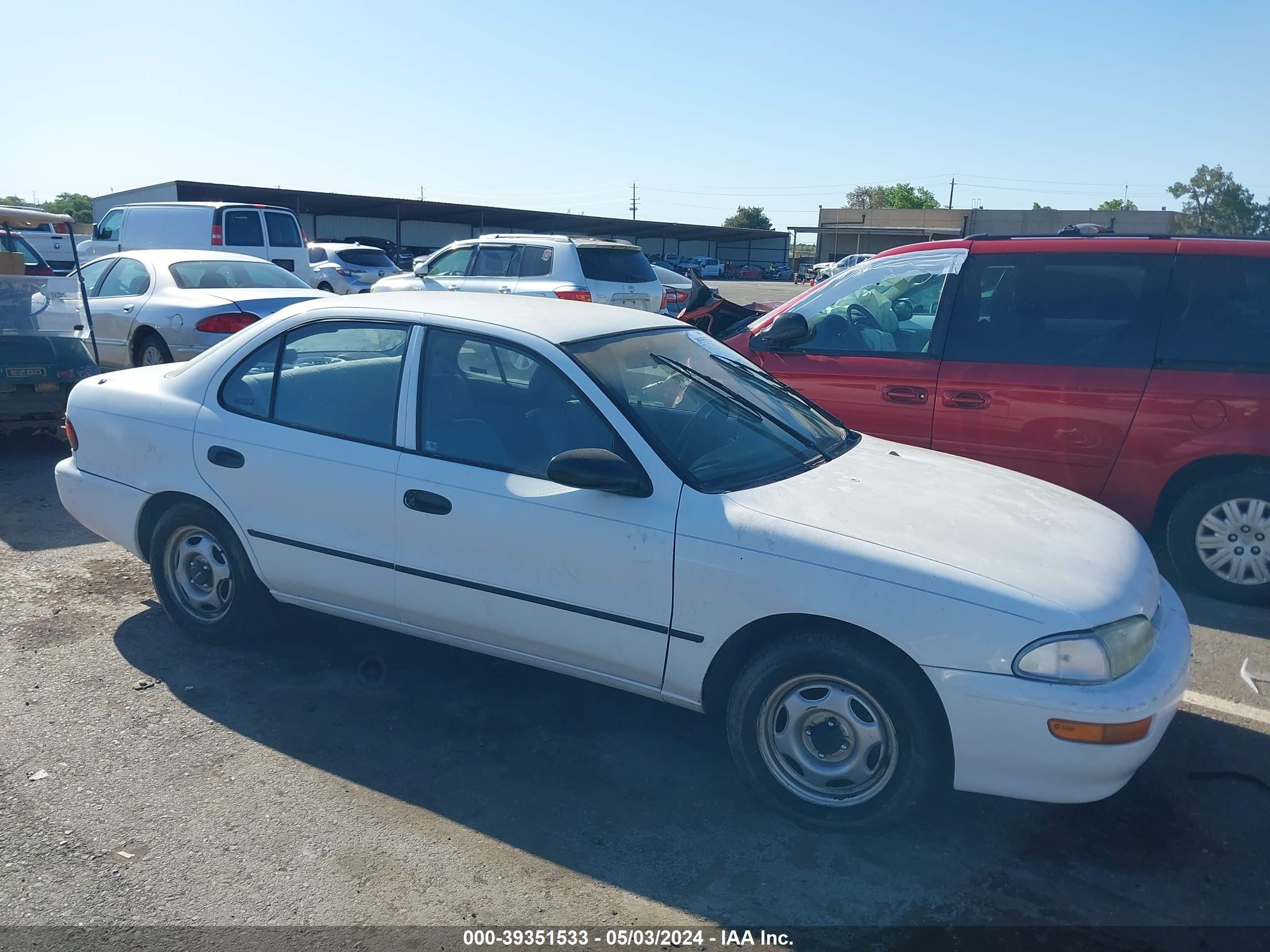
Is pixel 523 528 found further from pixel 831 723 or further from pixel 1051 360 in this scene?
pixel 1051 360

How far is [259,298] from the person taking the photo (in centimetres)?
958

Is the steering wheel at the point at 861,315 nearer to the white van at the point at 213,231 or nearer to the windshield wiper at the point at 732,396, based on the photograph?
the windshield wiper at the point at 732,396

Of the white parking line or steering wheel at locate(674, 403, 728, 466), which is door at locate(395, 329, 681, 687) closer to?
steering wheel at locate(674, 403, 728, 466)

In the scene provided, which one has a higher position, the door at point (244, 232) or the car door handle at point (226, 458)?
the door at point (244, 232)

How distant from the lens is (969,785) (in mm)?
3057

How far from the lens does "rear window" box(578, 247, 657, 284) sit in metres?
12.3

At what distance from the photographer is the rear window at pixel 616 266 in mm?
12312

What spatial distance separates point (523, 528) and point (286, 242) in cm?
1466

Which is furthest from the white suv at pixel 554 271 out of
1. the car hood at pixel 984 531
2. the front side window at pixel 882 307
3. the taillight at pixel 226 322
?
the car hood at pixel 984 531

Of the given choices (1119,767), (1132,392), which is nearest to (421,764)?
(1119,767)

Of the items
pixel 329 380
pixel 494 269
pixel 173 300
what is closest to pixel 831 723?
pixel 329 380

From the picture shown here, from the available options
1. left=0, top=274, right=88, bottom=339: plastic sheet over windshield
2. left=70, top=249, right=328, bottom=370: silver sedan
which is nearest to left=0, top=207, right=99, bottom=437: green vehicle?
left=0, top=274, right=88, bottom=339: plastic sheet over windshield

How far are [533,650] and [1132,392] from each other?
370 cm

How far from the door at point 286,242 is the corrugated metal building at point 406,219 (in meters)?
11.1
